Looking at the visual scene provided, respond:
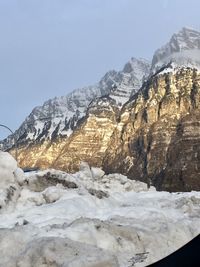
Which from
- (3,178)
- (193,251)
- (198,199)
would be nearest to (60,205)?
(3,178)

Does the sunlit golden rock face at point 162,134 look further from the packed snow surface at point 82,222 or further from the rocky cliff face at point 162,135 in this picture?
the packed snow surface at point 82,222

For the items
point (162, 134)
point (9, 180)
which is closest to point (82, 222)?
point (9, 180)

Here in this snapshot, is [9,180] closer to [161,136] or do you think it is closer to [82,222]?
[82,222]

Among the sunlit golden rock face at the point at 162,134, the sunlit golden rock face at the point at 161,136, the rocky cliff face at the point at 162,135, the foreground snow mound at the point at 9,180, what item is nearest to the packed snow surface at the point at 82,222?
→ the foreground snow mound at the point at 9,180

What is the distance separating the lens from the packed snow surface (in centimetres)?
1334

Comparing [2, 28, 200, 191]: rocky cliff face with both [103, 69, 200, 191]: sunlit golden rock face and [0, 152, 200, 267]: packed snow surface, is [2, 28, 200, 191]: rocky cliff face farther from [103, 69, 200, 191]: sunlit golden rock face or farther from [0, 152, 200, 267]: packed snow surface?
[0, 152, 200, 267]: packed snow surface

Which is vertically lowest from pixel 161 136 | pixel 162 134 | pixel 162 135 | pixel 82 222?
pixel 161 136

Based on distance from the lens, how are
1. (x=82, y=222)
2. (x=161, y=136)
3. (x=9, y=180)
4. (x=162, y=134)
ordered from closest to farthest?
(x=82, y=222)
(x=9, y=180)
(x=161, y=136)
(x=162, y=134)

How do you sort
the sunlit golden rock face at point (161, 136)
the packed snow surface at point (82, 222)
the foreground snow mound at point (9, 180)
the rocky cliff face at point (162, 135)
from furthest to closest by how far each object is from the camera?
the rocky cliff face at point (162, 135), the sunlit golden rock face at point (161, 136), the foreground snow mound at point (9, 180), the packed snow surface at point (82, 222)

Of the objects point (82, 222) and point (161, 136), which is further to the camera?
point (161, 136)

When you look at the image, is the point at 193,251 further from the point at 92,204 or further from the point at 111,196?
the point at 111,196

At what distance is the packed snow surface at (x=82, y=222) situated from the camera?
43.8 ft

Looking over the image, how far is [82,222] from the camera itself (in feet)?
55.3

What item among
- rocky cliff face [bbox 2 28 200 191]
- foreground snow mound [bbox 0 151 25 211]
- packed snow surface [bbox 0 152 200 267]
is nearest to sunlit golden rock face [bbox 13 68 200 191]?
rocky cliff face [bbox 2 28 200 191]
